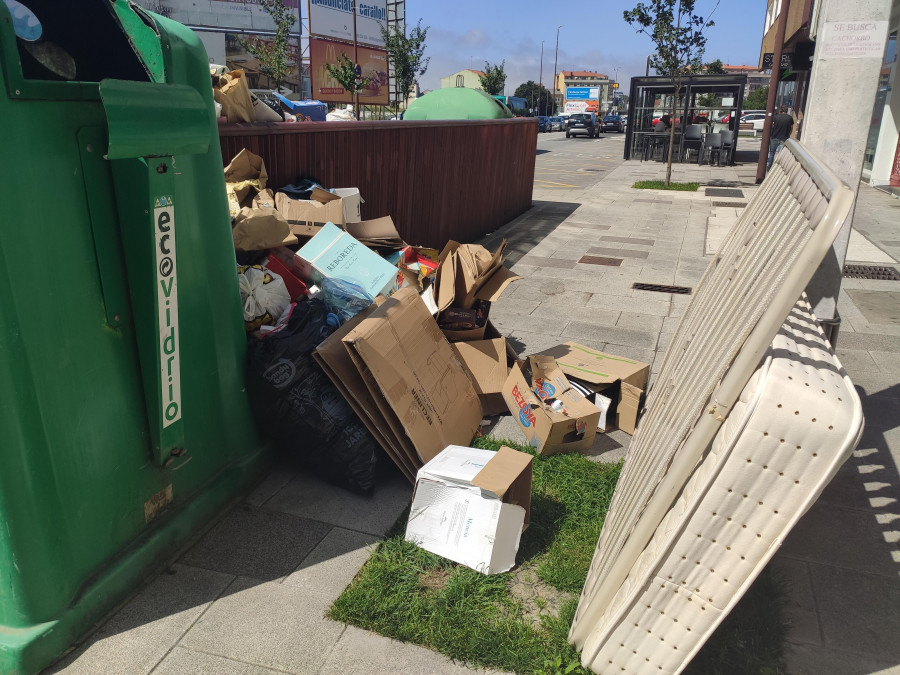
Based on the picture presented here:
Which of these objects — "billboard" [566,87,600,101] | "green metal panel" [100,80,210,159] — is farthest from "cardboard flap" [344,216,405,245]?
"billboard" [566,87,600,101]

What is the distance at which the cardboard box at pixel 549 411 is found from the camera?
3645 mm

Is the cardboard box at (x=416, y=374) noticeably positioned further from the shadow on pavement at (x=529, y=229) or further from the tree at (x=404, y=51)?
the tree at (x=404, y=51)

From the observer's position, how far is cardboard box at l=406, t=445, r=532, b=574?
8.93ft

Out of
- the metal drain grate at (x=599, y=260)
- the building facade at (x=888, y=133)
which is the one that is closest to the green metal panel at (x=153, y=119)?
the metal drain grate at (x=599, y=260)

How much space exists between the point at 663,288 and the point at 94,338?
615 centimetres

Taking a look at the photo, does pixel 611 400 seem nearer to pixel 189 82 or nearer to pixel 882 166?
pixel 189 82

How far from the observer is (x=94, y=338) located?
7.76 feet

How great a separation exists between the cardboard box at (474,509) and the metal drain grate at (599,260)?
600 cm

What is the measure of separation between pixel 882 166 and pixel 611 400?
48.7ft

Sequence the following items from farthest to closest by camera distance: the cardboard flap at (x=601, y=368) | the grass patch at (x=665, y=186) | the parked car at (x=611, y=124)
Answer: the parked car at (x=611, y=124), the grass patch at (x=665, y=186), the cardboard flap at (x=601, y=368)

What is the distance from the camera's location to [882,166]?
50.0 ft

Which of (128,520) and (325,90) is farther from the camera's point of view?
(325,90)

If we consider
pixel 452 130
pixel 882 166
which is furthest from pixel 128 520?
pixel 882 166

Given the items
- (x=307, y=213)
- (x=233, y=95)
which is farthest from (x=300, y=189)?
(x=233, y=95)
